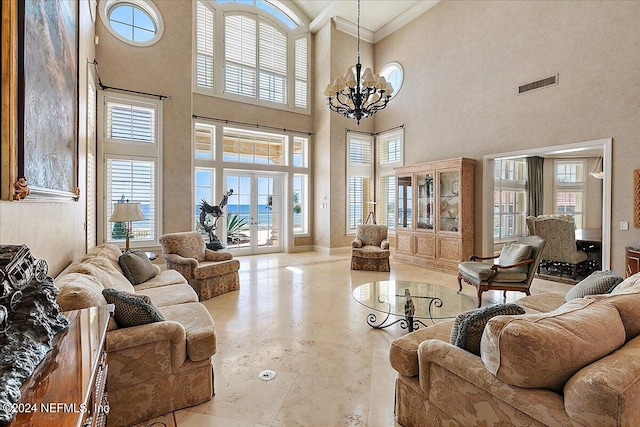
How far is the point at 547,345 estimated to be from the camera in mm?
1203

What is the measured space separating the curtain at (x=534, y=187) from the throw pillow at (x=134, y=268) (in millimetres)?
8768

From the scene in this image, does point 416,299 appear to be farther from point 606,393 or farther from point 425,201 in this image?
point 425,201

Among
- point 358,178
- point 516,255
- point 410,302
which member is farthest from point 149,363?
point 358,178

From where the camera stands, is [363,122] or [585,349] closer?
[585,349]

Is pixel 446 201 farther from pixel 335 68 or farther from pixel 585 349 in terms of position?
pixel 585 349

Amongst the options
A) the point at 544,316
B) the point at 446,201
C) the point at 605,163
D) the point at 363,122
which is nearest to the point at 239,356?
the point at 544,316

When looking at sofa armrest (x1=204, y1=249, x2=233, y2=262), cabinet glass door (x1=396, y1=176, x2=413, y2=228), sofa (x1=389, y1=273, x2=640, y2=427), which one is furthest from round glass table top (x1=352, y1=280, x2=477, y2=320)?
cabinet glass door (x1=396, y1=176, x2=413, y2=228)

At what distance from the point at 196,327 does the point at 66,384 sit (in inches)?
57.9

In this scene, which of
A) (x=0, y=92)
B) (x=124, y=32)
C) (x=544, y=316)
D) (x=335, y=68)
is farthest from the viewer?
(x=335, y=68)

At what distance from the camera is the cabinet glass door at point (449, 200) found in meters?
6.04

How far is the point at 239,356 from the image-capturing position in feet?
9.05

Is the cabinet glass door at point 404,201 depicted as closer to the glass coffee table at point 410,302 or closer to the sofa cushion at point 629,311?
the glass coffee table at point 410,302

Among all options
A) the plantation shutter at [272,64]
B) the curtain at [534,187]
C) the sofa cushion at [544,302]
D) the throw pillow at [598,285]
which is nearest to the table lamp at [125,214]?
the plantation shutter at [272,64]

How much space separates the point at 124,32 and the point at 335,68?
15.0 feet
